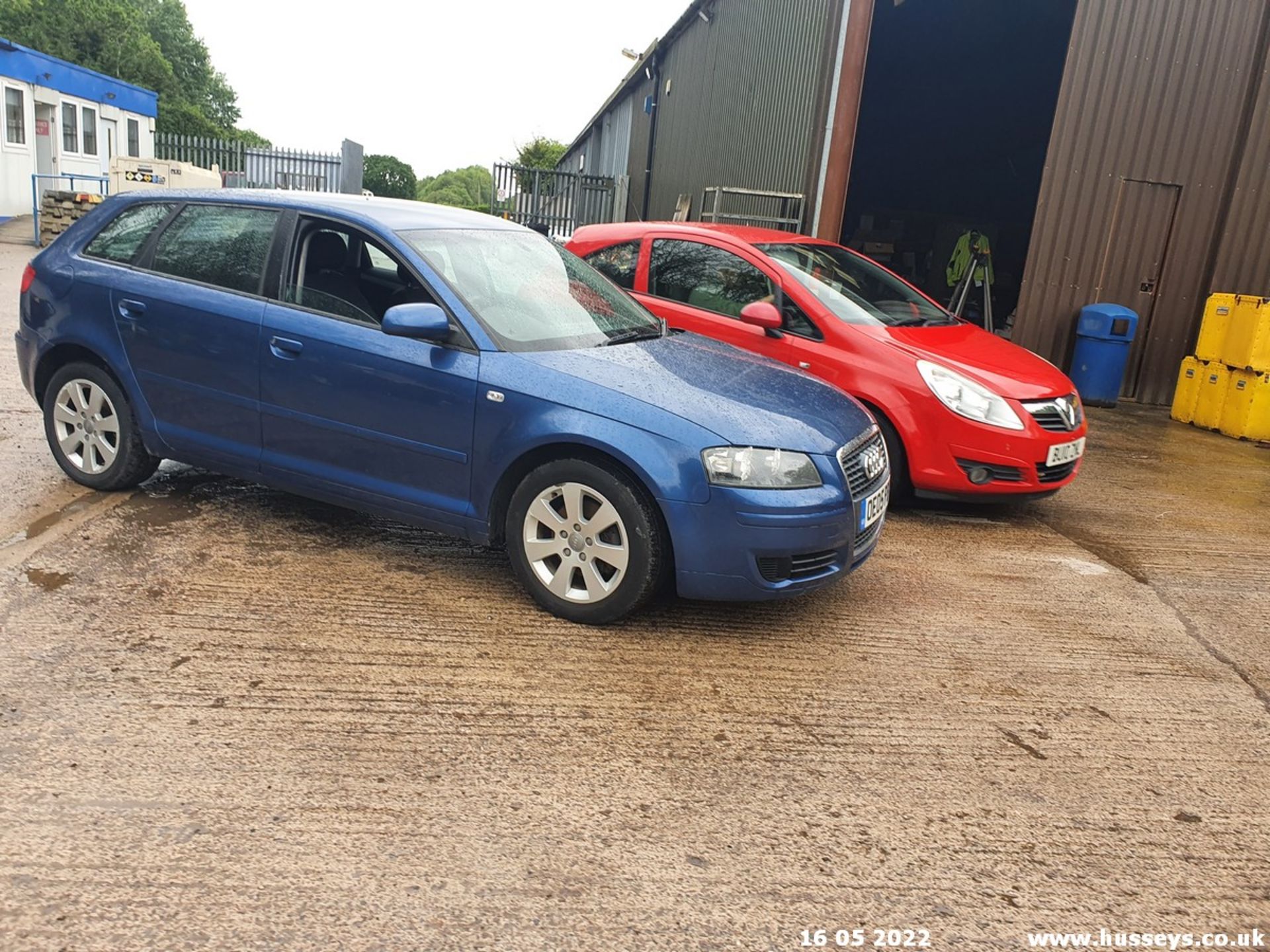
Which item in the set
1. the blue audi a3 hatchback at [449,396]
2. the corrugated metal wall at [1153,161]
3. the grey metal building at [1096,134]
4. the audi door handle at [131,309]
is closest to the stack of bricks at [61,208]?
the grey metal building at [1096,134]

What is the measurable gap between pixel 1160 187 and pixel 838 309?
23.9ft

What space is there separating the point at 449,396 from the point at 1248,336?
866cm

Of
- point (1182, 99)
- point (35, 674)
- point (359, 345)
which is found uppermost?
point (1182, 99)

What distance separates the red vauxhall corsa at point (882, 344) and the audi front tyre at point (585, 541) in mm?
2444

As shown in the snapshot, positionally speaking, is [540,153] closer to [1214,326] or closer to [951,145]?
[951,145]

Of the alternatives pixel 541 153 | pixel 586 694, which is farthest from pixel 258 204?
pixel 541 153

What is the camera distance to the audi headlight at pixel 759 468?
3826mm

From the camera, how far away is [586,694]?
356 centimetres

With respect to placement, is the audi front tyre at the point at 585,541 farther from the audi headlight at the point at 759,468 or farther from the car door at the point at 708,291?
the car door at the point at 708,291

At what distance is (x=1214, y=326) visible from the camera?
1029 centimetres

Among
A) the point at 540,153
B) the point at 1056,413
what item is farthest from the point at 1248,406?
the point at 540,153

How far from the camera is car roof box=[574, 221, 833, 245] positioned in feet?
22.5

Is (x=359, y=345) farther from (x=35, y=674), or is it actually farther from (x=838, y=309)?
(x=838, y=309)

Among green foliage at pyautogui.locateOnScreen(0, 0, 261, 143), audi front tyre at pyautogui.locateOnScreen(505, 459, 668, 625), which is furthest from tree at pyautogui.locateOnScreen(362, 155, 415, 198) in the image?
audi front tyre at pyautogui.locateOnScreen(505, 459, 668, 625)
